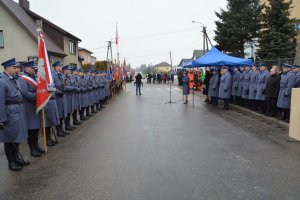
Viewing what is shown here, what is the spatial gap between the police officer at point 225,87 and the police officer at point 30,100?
33.0 feet

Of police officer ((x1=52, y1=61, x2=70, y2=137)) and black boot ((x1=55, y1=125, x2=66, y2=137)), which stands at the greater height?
police officer ((x1=52, y1=61, x2=70, y2=137))

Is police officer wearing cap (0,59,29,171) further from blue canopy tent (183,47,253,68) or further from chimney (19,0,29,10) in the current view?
chimney (19,0,29,10)

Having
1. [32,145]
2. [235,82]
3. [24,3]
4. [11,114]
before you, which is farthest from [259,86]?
[24,3]

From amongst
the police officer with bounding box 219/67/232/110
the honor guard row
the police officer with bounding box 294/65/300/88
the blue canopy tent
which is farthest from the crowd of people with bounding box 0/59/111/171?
the blue canopy tent

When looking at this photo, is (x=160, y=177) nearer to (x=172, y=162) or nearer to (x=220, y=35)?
(x=172, y=162)

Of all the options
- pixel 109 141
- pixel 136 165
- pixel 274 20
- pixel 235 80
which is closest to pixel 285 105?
pixel 235 80

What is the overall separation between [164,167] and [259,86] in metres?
8.25

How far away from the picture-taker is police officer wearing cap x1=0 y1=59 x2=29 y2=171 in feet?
19.8

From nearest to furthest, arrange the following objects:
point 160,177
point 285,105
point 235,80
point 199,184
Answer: point 199,184 < point 160,177 < point 285,105 < point 235,80

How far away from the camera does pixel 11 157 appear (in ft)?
21.0

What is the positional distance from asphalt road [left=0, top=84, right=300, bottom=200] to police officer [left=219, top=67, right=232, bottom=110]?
5.22 metres

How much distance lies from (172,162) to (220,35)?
33309 mm

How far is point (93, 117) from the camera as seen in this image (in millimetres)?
13547

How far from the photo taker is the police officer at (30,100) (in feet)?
23.1
